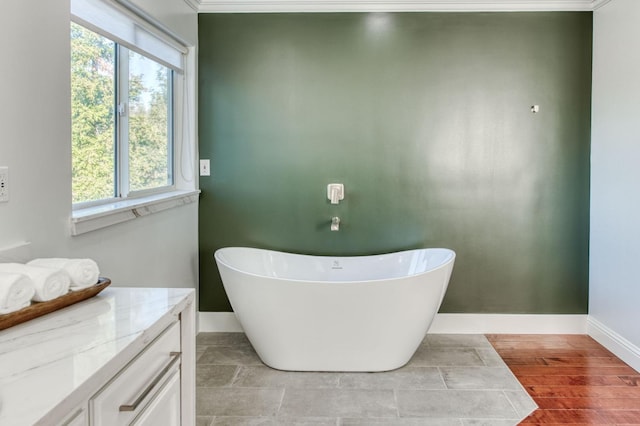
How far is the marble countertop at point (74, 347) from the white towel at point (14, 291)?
0.05m

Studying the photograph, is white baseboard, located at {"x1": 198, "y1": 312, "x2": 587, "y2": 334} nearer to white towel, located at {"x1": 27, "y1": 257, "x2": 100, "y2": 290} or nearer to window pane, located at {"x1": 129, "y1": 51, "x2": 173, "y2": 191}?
window pane, located at {"x1": 129, "y1": 51, "x2": 173, "y2": 191}

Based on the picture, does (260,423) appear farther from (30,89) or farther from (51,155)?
(30,89)

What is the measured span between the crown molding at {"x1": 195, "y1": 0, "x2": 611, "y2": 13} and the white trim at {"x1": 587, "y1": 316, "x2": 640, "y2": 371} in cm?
223

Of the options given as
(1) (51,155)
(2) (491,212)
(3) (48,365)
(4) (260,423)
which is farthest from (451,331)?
(3) (48,365)

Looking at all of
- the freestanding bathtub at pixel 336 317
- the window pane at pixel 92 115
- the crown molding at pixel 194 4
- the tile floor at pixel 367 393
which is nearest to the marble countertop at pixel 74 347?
the window pane at pixel 92 115

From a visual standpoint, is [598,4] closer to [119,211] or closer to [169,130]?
[169,130]

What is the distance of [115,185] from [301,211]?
4.77 feet

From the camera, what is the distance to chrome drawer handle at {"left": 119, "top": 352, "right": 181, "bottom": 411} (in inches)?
49.6

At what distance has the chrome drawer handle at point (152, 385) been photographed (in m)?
1.26

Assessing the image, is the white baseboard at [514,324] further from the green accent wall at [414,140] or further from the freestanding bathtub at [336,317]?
the freestanding bathtub at [336,317]

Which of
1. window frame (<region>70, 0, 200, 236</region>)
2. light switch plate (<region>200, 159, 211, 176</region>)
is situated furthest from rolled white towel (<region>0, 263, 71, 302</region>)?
light switch plate (<region>200, 159, 211, 176</region>)

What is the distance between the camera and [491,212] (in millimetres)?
3873

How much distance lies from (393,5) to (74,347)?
3.29 meters

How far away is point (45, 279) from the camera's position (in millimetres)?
1448
